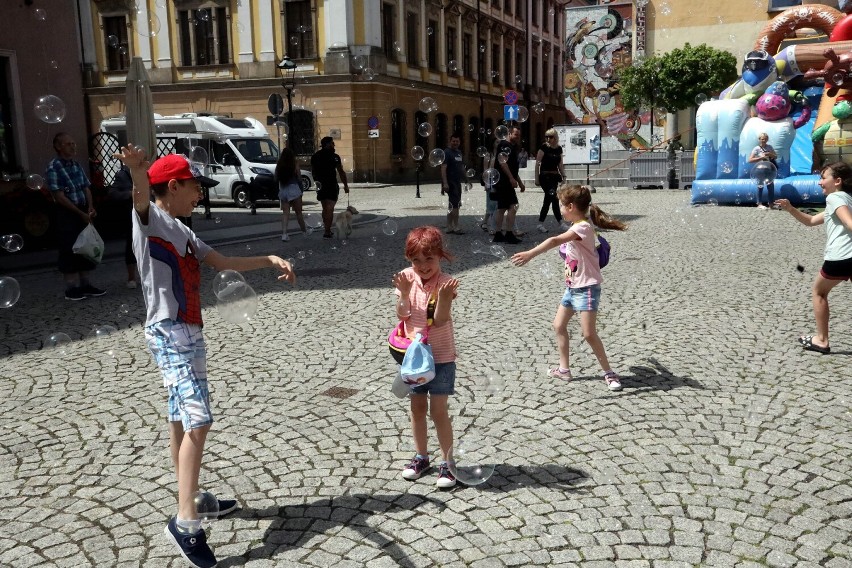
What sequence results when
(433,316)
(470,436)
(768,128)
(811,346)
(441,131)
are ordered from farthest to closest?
(441,131) → (768,128) → (811,346) → (470,436) → (433,316)

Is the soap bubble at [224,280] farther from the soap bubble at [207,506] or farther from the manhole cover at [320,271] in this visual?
the manhole cover at [320,271]

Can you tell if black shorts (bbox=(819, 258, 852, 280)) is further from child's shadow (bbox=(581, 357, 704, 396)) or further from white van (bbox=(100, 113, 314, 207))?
white van (bbox=(100, 113, 314, 207))

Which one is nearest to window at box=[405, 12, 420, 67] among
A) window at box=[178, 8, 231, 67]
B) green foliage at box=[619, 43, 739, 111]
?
window at box=[178, 8, 231, 67]

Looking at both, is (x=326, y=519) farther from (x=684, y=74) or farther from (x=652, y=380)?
(x=684, y=74)

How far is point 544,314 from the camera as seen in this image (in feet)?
23.1

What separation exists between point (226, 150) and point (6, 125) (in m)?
9.89

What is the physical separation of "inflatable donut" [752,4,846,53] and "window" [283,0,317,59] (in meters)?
18.1

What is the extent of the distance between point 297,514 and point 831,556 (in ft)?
6.91

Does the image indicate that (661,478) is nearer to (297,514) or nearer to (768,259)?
(297,514)

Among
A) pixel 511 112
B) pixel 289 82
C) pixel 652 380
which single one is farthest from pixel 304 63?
pixel 652 380

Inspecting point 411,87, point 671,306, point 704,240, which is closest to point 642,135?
point 411,87

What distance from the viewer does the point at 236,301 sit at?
3785 millimetres

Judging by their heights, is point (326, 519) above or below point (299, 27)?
below

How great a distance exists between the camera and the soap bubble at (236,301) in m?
3.73
